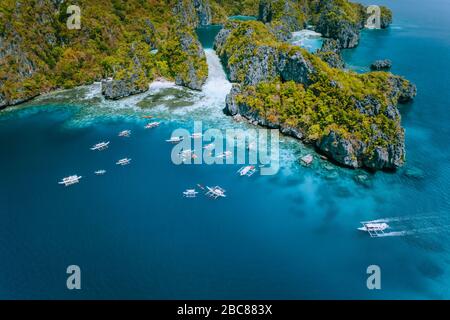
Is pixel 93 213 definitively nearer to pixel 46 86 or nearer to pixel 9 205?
pixel 9 205

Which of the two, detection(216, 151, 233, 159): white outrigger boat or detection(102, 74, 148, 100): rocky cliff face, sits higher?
detection(102, 74, 148, 100): rocky cliff face

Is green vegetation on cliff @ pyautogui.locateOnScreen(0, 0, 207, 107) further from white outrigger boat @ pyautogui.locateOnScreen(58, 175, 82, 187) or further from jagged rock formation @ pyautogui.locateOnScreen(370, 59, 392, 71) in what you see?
jagged rock formation @ pyautogui.locateOnScreen(370, 59, 392, 71)

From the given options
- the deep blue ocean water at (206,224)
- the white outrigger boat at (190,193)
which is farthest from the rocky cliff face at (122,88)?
the white outrigger boat at (190,193)

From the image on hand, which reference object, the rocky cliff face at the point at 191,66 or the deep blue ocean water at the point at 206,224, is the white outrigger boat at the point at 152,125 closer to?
the deep blue ocean water at the point at 206,224

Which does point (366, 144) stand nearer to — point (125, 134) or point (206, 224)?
point (206, 224)

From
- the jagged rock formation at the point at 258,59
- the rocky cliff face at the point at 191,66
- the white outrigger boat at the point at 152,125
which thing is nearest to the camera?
the white outrigger boat at the point at 152,125

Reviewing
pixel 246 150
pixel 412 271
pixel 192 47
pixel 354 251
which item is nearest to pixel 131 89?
pixel 192 47

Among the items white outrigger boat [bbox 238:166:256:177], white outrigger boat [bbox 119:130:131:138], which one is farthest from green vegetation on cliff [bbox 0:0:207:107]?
white outrigger boat [bbox 238:166:256:177]
